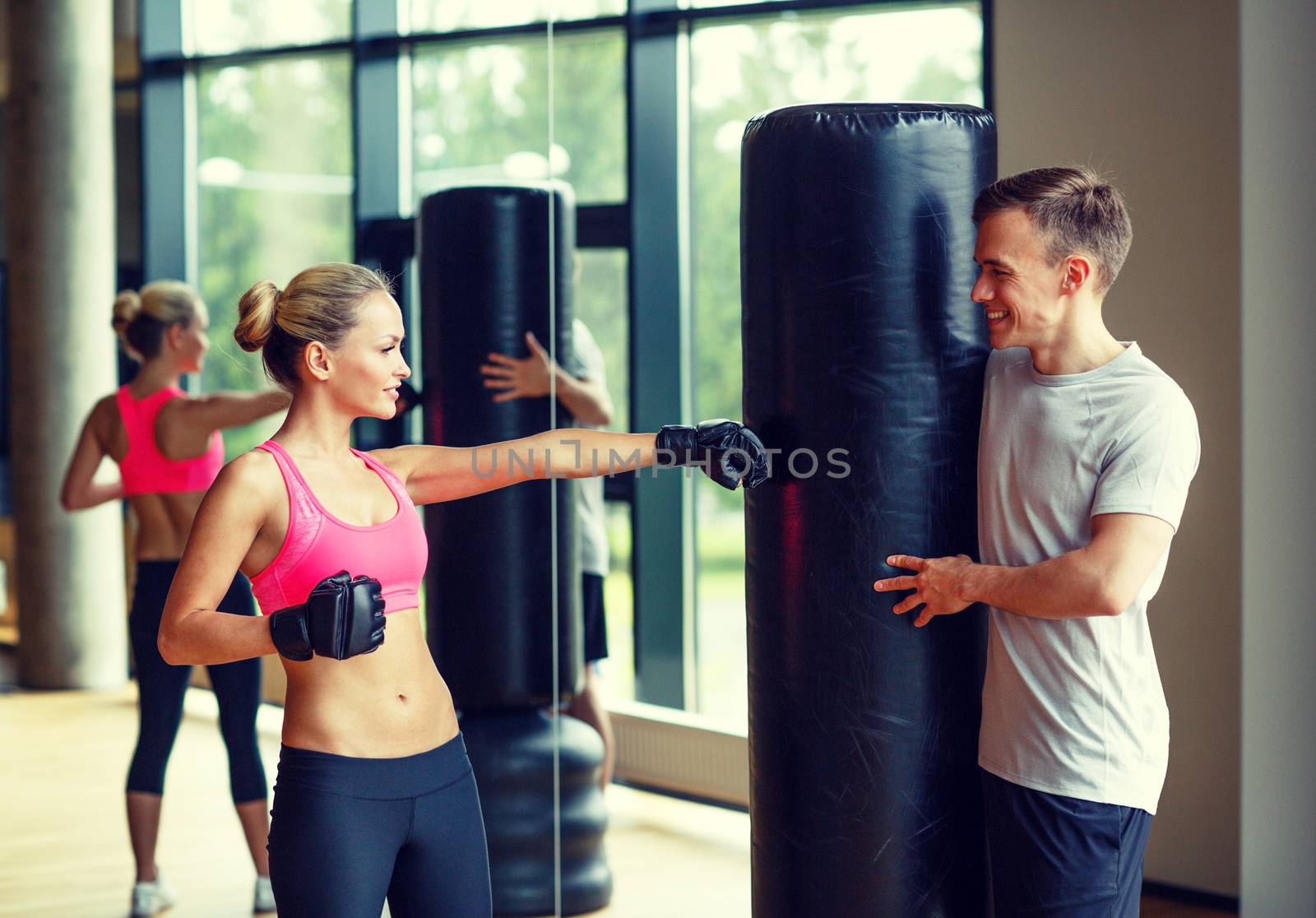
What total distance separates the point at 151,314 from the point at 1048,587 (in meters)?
2.07

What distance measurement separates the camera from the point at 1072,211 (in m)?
1.69

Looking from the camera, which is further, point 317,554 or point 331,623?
point 317,554

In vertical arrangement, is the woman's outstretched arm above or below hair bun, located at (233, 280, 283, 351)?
below

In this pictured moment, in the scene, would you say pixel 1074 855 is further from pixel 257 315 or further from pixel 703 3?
pixel 703 3

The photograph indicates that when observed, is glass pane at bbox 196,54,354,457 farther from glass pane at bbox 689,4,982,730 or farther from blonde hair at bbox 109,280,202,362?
glass pane at bbox 689,4,982,730

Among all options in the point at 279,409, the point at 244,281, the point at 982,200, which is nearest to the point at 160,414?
the point at 279,409

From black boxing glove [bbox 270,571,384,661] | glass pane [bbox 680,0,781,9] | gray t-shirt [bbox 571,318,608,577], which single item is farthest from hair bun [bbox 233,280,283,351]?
glass pane [bbox 680,0,781,9]

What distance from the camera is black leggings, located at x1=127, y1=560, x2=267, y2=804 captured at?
2.77 metres

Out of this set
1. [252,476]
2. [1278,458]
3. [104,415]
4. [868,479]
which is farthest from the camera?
[104,415]

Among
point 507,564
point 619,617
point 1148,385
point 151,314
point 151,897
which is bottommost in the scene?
point 151,897

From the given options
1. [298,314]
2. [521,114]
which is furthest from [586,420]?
[298,314]

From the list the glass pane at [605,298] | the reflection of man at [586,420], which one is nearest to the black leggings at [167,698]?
the reflection of man at [586,420]

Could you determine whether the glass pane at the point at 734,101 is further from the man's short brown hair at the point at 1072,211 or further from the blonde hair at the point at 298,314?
the blonde hair at the point at 298,314

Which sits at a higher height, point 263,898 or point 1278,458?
point 1278,458
